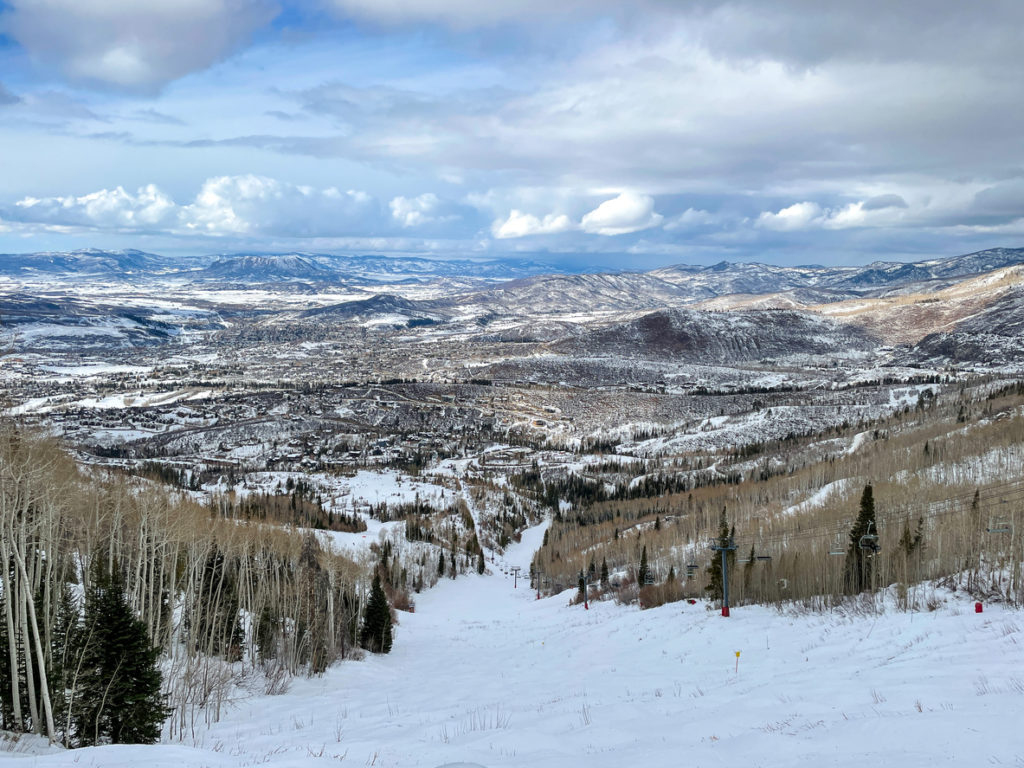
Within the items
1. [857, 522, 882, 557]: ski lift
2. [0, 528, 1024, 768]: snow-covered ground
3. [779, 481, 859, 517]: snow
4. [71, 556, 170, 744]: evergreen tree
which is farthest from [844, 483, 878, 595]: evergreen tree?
[779, 481, 859, 517]: snow

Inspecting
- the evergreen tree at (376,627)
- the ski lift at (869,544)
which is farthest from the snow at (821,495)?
the evergreen tree at (376,627)

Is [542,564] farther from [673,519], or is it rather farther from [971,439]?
→ [971,439]

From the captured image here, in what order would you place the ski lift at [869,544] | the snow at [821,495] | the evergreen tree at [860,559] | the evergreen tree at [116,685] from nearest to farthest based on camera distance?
1. the evergreen tree at [116,685]
2. the evergreen tree at [860,559]
3. the ski lift at [869,544]
4. the snow at [821,495]

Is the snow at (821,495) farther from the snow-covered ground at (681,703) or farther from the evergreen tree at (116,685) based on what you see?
the evergreen tree at (116,685)

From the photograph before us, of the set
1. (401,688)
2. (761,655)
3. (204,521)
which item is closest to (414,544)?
(204,521)

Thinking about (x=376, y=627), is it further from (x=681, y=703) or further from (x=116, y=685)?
(x=681, y=703)

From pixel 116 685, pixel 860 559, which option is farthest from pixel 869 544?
pixel 116 685
